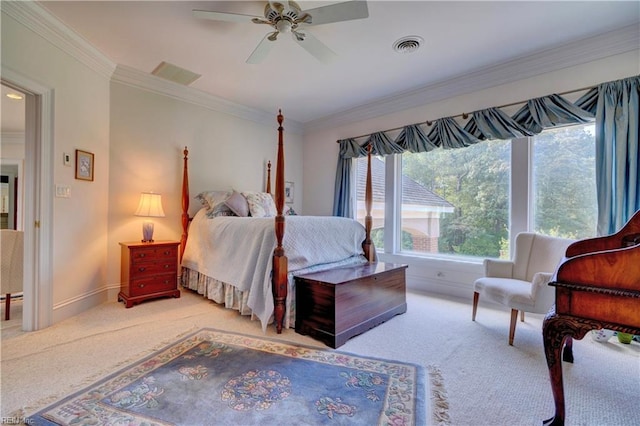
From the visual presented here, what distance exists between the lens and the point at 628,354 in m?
2.14

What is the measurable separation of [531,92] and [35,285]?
5.06 m

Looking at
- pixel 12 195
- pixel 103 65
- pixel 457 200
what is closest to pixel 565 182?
pixel 457 200

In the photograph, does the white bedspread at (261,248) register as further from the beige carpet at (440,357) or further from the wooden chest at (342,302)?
the beige carpet at (440,357)

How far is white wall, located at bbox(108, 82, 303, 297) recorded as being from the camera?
3.36m

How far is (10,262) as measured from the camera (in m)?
2.69

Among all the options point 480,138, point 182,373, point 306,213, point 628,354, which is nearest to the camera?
point 182,373

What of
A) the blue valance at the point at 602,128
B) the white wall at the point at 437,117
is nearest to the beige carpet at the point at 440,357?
the white wall at the point at 437,117

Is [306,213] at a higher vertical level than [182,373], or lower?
higher

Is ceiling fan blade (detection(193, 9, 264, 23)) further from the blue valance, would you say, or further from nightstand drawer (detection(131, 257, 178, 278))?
the blue valance

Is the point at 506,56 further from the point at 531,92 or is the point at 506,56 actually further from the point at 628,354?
the point at 628,354

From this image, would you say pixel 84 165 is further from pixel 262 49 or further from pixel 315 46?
pixel 315 46

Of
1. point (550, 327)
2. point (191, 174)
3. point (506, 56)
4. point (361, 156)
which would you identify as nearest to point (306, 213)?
point (361, 156)

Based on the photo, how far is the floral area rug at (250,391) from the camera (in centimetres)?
142

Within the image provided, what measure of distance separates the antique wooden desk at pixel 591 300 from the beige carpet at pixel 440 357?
13.2 inches
